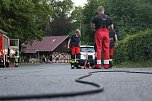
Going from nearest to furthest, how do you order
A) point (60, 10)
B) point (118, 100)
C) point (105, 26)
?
1. point (118, 100)
2. point (105, 26)
3. point (60, 10)

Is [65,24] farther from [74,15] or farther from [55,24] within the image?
[74,15]

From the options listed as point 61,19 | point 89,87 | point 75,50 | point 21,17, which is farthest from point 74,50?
point 61,19

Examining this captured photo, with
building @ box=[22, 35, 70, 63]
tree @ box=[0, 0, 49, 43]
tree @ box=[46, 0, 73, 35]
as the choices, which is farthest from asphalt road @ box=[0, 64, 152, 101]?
tree @ box=[46, 0, 73, 35]

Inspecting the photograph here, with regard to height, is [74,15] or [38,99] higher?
[74,15]

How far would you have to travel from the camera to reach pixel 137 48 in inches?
730

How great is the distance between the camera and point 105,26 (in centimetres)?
1425

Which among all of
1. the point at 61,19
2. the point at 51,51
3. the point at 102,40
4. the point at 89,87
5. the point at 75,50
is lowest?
the point at 89,87

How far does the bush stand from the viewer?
58.4ft

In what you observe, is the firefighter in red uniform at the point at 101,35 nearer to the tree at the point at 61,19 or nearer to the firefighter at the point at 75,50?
the firefighter at the point at 75,50

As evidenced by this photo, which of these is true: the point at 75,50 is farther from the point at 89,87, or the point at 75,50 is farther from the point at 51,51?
the point at 51,51

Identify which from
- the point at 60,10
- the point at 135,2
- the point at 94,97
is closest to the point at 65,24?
the point at 60,10

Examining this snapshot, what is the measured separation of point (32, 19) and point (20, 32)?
2301mm

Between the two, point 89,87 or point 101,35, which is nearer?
point 89,87

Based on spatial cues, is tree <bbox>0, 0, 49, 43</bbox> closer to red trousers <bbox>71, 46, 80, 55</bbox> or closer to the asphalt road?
red trousers <bbox>71, 46, 80, 55</bbox>
